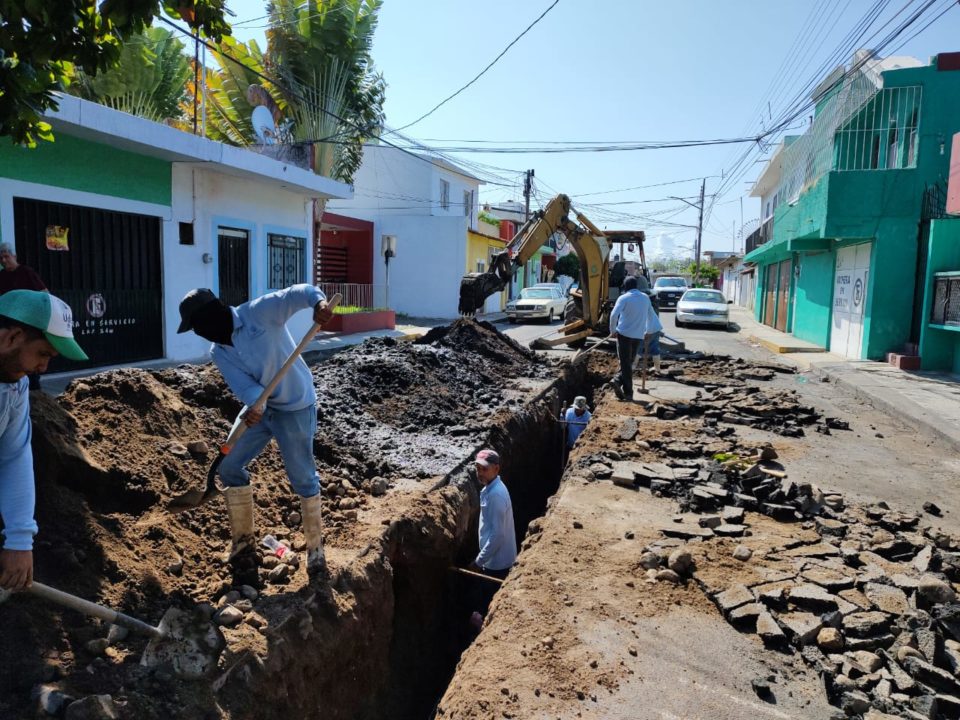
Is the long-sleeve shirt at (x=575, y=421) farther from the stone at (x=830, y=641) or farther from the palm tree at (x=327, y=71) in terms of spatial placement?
the palm tree at (x=327, y=71)

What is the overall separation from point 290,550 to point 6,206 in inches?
281

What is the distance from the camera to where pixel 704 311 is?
79.2 ft

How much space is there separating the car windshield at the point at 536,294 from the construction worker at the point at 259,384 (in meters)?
22.4

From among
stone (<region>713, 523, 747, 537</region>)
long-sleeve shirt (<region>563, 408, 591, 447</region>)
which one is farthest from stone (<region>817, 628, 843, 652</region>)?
long-sleeve shirt (<region>563, 408, 591, 447</region>)

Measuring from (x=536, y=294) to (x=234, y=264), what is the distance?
15.1m

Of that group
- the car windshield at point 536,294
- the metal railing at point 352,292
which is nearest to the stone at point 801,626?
the metal railing at point 352,292

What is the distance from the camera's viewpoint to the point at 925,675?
3113 mm

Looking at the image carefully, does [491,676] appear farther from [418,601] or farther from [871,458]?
[871,458]

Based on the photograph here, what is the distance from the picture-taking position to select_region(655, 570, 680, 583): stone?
414 cm

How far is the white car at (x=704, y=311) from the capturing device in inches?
949

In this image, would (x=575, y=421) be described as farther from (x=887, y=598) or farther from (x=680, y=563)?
(x=887, y=598)

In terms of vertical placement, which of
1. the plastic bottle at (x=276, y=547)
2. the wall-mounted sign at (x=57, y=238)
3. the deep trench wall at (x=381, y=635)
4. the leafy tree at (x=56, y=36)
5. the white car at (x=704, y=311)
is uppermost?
the leafy tree at (x=56, y=36)

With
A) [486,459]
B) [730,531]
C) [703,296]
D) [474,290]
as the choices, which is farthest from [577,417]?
[703,296]

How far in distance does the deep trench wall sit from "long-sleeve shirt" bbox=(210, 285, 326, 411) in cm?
125
